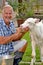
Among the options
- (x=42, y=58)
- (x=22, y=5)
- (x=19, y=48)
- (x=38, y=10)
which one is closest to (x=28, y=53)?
(x=42, y=58)

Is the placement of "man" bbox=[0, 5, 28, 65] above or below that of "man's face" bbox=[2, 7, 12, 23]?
below

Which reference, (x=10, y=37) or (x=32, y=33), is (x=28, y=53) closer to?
(x=32, y=33)

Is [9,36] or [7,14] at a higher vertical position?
[7,14]

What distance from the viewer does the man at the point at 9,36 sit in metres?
3.69

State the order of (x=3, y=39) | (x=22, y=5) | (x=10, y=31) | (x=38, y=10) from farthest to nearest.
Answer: (x=38, y=10), (x=22, y=5), (x=10, y=31), (x=3, y=39)

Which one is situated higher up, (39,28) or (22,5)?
(39,28)

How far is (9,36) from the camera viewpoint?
371 centimetres

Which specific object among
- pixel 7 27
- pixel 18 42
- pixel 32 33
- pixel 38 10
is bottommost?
pixel 38 10

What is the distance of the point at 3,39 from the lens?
11.9 feet

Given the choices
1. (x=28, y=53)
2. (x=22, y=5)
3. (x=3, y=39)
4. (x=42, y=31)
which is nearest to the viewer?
(x=3, y=39)

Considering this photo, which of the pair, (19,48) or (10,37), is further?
(19,48)

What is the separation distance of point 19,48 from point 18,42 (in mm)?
95

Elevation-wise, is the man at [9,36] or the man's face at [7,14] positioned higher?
the man's face at [7,14]

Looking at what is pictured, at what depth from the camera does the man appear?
369 centimetres
